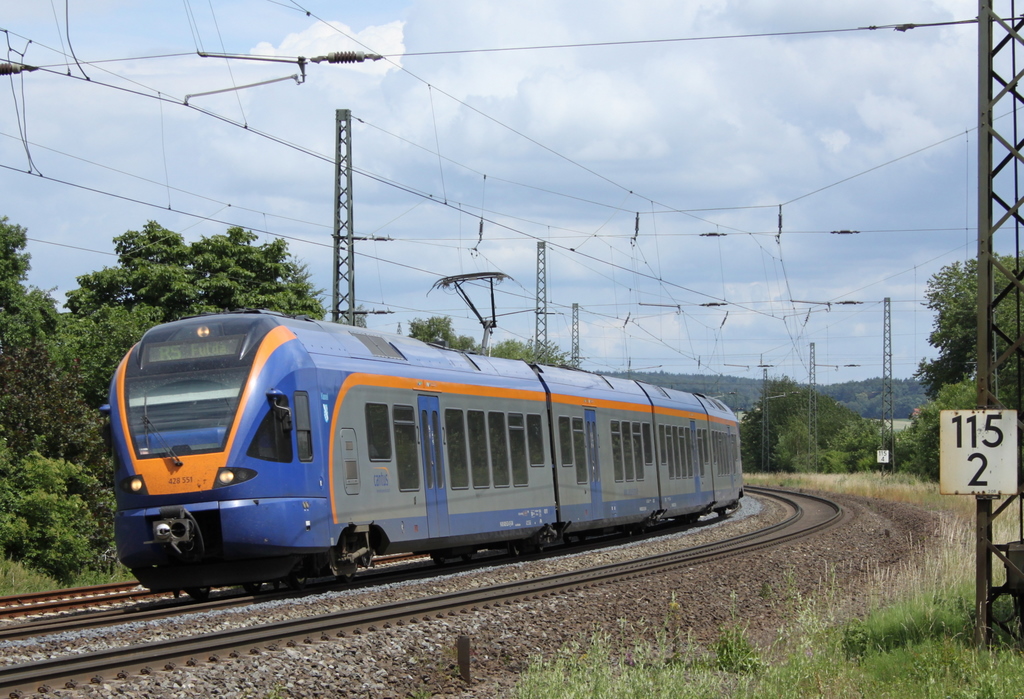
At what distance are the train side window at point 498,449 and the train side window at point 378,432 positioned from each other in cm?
307

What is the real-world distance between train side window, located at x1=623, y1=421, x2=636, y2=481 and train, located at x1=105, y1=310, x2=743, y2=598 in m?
3.94

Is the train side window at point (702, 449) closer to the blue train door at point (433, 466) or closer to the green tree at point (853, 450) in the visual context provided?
the blue train door at point (433, 466)

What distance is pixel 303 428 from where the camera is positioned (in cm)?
1318

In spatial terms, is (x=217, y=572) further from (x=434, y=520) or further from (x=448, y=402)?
(x=448, y=402)

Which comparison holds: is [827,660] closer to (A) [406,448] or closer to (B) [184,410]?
(A) [406,448]

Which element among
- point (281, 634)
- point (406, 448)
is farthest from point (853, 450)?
point (281, 634)

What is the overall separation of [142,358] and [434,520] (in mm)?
4740

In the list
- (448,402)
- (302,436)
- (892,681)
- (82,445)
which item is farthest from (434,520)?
(82,445)

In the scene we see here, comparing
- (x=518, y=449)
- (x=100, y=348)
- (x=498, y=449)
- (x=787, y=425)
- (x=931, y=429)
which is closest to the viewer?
(x=498, y=449)

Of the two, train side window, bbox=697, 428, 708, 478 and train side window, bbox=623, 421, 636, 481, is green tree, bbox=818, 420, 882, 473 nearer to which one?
train side window, bbox=697, 428, 708, 478

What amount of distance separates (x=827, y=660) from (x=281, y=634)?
15.8ft

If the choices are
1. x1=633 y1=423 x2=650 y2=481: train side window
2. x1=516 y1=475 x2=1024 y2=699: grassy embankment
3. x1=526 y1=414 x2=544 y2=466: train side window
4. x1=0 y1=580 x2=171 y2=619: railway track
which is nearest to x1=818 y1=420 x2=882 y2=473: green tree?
x1=633 y1=423 x2=650 y2=481: train side window

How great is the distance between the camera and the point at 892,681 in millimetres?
9383

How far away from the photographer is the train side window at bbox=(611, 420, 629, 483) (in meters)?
22.8
